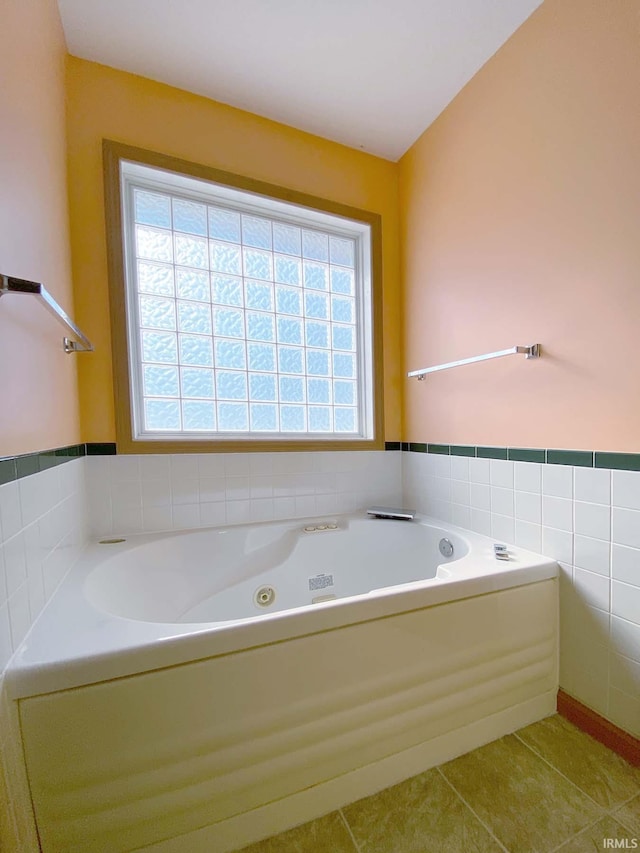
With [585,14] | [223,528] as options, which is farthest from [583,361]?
[223,528]

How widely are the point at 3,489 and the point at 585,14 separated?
82.2 inches

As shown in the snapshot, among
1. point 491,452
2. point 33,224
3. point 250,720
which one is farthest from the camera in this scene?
point 491,452

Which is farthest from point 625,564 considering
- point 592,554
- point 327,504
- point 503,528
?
point 327,504

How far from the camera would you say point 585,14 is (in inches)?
41.6

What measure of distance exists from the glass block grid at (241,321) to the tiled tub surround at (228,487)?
0.60 ft

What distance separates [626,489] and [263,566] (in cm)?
139

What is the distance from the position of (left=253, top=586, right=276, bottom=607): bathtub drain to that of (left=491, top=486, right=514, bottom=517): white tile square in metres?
1.04

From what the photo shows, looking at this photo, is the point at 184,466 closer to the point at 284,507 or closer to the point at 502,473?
the point at 284,507

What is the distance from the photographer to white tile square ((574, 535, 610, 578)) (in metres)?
1.06

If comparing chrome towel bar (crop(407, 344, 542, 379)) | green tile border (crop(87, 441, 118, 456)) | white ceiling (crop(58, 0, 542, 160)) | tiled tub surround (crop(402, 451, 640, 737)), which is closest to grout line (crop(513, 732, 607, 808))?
tiled tub surround (crop(402, 451, 640, 737))

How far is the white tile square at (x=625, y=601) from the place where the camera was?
995 mm

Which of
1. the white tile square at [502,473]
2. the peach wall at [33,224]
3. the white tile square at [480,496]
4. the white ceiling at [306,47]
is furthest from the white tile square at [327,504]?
the white ceiling at [306,47]

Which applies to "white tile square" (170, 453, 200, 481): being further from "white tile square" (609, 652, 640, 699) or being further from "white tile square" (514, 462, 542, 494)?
"white tile square" (609, 652, 640, 699)

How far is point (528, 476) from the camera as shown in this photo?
127 centimetres
